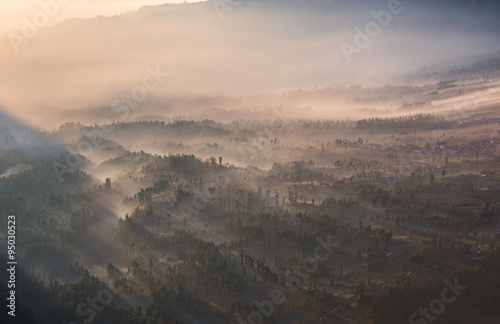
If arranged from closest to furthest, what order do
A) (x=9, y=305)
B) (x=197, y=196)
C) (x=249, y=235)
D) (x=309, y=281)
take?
1. (x=9, y=305)
2. (x=309, y=281)
3. (x=249, y=235)
4. (x=197, y=196)

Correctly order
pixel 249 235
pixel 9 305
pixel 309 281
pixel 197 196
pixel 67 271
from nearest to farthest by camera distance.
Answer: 1. pixel 9 305
2. pixel 309 281
3. pixel 67 271
4. pixel 249 235
5. pixel 197 196

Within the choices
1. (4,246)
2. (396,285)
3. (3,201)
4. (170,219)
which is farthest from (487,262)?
(3,201)

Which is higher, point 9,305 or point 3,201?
point 3,201

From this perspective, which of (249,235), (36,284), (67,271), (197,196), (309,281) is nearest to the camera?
(36,284)

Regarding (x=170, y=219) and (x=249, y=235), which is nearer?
(x=249, y=235)

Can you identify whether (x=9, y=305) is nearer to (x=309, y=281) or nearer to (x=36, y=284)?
(x=36, y=284)

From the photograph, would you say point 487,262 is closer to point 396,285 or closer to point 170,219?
point 396,285

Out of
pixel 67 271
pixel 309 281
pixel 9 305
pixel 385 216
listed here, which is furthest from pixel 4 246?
pixel 385 216

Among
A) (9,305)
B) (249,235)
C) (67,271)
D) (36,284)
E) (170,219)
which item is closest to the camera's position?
(9,305)

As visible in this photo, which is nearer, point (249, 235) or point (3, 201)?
point (249, 235)
